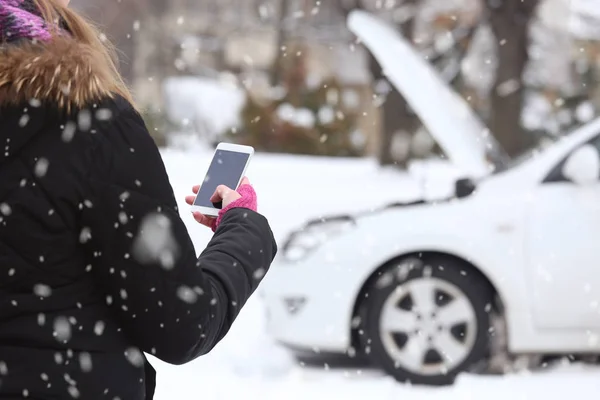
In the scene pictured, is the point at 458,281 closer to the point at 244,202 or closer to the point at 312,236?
the point at 312,236

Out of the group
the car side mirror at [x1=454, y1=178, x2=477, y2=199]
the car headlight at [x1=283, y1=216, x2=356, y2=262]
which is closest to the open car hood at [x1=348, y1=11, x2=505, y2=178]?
the car side mirror at [x1=454, y1=178, x2=477, y2=199]

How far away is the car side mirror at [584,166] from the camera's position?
17.8ft

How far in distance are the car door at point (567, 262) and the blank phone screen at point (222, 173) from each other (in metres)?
3.53

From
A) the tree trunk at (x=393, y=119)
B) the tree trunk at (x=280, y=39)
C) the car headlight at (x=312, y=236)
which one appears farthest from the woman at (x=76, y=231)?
the tree trunk at (x=280, y=39)

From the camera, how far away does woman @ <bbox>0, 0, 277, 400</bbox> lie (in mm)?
1570

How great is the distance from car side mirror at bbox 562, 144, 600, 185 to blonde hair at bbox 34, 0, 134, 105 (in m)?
4.08

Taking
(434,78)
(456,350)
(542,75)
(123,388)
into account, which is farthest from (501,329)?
(542,75)

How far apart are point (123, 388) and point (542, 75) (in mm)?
22758

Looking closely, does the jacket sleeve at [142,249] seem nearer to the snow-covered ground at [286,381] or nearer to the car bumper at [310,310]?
the snow-covered ground at [286,381]

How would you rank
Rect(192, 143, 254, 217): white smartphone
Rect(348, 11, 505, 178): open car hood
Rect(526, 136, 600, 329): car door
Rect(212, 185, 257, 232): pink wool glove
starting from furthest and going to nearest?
Rect(348, 11, 505, 178): open car hood → Rect(526, 136, 600, 329): car door → Rect(192, 143, 254, 217): white smartphone → Rect(212, 185, 257, 232): pink wool glove

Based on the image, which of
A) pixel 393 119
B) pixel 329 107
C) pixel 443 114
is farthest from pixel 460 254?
pixel 329 107

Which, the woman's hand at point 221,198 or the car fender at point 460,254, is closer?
the woman's hand at point 221,198

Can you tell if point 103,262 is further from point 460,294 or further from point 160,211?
point 460,294

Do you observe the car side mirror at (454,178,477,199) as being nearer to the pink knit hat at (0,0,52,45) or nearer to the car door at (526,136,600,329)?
the car door at (526,136,600,329)
